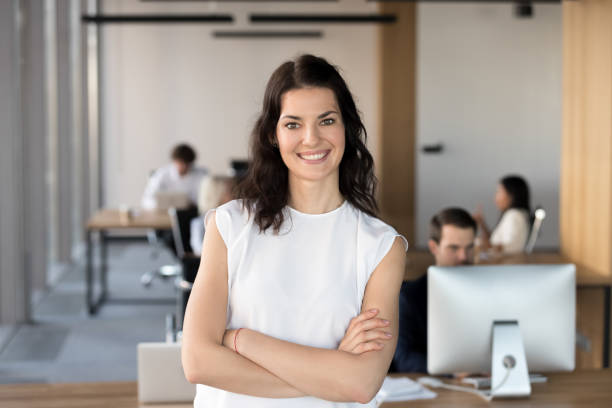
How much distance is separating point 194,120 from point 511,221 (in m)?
6.56

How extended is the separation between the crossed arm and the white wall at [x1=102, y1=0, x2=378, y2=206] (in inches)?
367

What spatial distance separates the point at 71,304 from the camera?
698cm

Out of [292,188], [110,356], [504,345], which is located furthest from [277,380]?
[110,356]

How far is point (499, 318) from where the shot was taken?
2.48m

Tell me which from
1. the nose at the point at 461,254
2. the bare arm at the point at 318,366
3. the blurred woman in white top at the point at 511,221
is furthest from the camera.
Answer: the blurred woman in white top at the point at 511,221

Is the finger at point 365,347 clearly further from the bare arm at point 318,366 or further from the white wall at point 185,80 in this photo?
the white wall at point 185,80

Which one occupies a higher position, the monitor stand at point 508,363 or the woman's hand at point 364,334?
the woman's hand at point 364,334

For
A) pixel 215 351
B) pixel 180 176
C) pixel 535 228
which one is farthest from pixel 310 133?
pixel 180 176

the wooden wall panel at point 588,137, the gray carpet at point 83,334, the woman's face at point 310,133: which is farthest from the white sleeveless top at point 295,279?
the gray carpet at point 83,334

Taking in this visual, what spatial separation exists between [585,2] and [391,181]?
4.80 meters

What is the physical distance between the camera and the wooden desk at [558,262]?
414 cm

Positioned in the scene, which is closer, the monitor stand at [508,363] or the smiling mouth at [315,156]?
the smiling mouth at [315,156]

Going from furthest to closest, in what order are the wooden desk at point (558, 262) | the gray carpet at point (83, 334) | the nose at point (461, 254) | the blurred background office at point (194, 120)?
the blurred background office at point (194, 120) < the gray carpet at point (83, 334) < the wooden desk at point (558, 262) < the nose at point (461, 254)

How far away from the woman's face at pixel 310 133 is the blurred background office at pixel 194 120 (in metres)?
2.98
